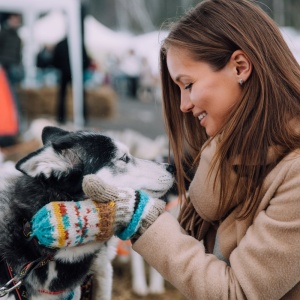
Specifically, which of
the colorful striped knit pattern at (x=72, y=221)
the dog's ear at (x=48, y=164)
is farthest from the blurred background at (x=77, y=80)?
the colorful striped knit pattern at (x=72, y=221)

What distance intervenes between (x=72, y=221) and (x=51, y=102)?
12.4 m

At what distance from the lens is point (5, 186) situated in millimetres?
2213

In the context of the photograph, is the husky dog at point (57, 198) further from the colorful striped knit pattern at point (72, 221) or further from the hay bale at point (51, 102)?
the hay bale at point (51, 102)

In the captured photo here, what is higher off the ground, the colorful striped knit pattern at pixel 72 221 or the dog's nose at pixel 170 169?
the colorful striped knit pattern at pixel 72 221

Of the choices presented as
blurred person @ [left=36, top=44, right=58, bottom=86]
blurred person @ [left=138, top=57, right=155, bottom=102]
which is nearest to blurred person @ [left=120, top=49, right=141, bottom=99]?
blurred person @ [left=138, top=57, right=155, bottom=102]

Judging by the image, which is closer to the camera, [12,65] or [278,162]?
[278,162]

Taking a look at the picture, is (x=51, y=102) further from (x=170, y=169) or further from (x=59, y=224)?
(x=59, y=224)

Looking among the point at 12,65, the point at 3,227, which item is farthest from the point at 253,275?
the point at 12,65

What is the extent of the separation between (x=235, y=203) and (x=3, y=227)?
0.96 metres

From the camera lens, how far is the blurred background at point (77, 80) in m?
4.64

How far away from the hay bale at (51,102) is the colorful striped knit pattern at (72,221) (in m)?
11.3

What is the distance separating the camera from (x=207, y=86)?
1.73 m

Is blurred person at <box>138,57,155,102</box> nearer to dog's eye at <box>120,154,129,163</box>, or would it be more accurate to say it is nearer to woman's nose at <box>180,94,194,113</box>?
dog's eye at <box>120,154,129,163</box>

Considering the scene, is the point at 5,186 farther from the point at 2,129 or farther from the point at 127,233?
the point at 2,129
